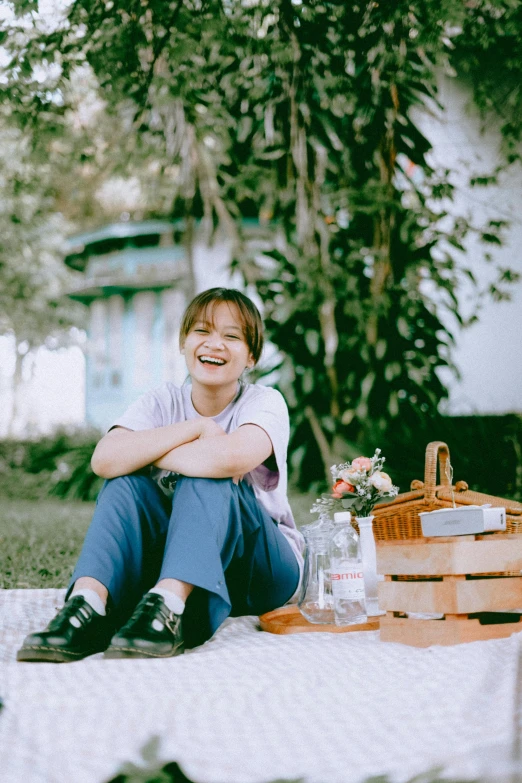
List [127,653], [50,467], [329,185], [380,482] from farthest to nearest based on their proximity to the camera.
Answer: [50,467] → [329,185] → [380,482] → [127,653]

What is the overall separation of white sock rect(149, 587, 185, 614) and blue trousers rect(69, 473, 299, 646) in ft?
0.12

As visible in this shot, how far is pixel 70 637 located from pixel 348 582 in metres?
0.68

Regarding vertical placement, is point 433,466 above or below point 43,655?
above

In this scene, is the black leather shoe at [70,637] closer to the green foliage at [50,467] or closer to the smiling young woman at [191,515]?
the smiling young woman at [191,515]

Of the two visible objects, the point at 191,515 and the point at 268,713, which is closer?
the point at 268,713

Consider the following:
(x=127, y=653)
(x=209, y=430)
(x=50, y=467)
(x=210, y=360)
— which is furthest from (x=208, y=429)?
(x=50, y=467)

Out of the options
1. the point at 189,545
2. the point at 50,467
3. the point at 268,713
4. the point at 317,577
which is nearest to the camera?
the point at 268,713

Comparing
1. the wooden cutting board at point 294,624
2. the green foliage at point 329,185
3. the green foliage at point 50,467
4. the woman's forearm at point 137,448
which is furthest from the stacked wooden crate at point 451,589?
the green foliage at point 50,467

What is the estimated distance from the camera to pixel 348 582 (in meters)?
1.95

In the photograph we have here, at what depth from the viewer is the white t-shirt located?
2074 mm

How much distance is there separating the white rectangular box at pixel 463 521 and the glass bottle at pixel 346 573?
216 mm

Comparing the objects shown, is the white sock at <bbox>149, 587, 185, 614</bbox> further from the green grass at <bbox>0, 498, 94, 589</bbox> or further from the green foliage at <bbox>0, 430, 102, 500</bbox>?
the green foliage at <bbox>0, 430, 102, 500</bbox>

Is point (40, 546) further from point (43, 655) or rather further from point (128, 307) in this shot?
point (128, 307)

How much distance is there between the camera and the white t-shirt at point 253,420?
2074 millimetres
